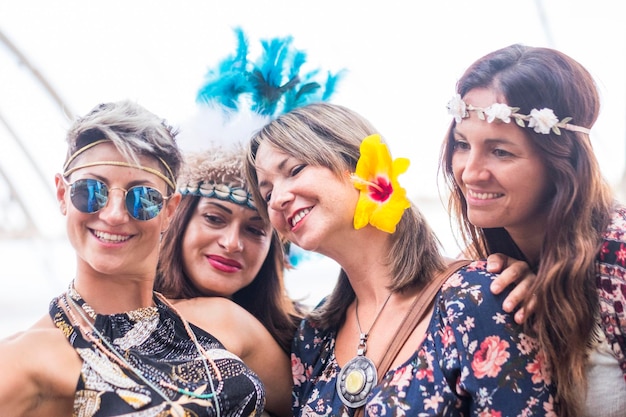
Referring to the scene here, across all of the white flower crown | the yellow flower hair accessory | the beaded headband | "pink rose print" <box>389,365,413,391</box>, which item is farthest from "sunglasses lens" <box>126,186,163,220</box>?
the white flower crown

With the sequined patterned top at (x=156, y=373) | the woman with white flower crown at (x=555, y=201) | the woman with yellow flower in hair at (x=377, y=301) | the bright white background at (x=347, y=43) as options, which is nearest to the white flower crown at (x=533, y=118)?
the woman with white flower crown at (x=555, y=201)

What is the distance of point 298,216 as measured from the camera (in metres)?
2.70

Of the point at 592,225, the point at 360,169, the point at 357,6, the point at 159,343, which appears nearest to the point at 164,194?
the point at 159,343

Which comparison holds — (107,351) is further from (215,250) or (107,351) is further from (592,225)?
(592,225)

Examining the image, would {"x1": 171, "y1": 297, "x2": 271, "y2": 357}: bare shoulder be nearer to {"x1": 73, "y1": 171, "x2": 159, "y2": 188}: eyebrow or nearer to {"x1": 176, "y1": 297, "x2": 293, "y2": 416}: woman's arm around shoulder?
{"x1": 176, "y1": 297, "x2": 293, "y2": 416}: woman's arm around shoulder

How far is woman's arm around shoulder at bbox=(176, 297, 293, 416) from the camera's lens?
283cm

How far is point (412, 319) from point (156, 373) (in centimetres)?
84

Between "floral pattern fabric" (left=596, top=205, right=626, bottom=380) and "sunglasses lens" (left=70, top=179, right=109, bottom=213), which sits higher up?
"sunglasses lens" (left=70, top=179, right=109, bottom=213)

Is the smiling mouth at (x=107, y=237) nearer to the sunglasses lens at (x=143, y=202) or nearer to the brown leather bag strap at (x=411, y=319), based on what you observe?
the sunglasses lens at (x=143, y=202)

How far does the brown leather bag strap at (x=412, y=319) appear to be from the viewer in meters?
2.43

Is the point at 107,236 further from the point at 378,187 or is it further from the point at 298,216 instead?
the point at 378,187

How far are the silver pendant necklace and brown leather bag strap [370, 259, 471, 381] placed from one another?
0.04 metres

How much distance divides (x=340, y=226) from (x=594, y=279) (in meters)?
0.88

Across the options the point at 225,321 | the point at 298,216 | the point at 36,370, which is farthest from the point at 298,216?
the point at 36,370
